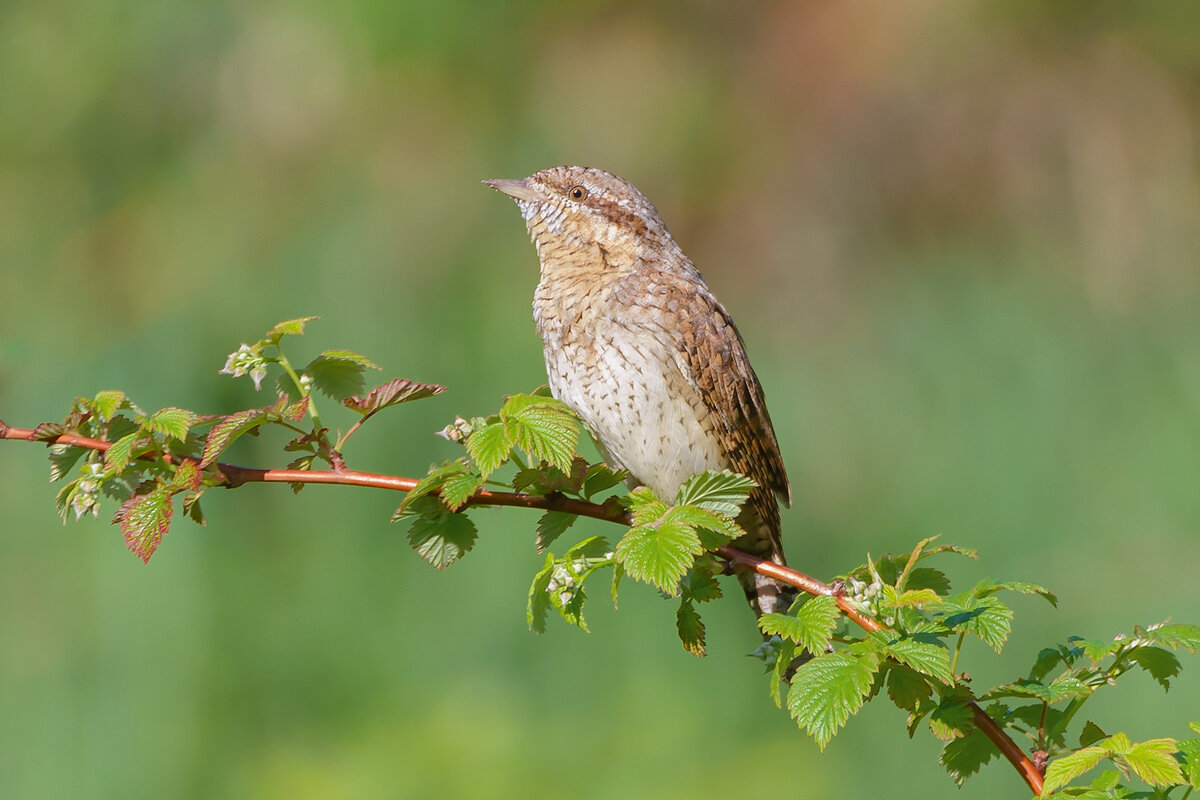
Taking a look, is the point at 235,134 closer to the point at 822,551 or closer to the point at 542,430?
the point at 822,551

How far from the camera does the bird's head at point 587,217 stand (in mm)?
1653

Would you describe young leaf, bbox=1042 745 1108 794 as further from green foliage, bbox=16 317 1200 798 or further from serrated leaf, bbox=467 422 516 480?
serrated leaf, bbox=467 422 516 480

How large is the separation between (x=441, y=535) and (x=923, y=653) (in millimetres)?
483

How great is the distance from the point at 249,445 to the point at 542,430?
1.40 metres

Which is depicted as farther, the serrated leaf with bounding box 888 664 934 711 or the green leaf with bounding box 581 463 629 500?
the green leaf with bounding box 581 463 629 500

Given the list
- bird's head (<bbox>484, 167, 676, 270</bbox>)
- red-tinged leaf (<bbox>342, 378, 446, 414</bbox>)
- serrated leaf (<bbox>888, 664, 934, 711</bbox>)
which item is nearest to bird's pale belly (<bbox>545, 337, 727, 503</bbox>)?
bird's head (<bbox>484, 167, 676, 270</bbox>)

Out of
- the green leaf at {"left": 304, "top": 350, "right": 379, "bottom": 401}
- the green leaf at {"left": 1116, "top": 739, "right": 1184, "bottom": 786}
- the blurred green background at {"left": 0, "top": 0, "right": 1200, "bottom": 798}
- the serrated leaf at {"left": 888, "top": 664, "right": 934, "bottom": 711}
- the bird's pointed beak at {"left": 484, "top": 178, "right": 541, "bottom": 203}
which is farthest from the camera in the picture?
the blurred green background at {"left": 0, "top": 0, "right": 1200, "bottom": 798}

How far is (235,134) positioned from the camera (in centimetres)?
305

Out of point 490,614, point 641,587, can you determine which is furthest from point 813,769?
point 490,614

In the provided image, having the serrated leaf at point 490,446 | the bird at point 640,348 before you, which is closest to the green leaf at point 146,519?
the serrated leaf at point 490,446

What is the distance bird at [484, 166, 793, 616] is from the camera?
5.22 ft

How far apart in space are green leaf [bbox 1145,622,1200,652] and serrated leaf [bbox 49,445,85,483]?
96 centimetres

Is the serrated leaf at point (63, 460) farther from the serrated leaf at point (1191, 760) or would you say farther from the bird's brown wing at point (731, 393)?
the serrated leaf at point (1191, 760)

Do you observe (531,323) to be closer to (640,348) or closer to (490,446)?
(640,348)
